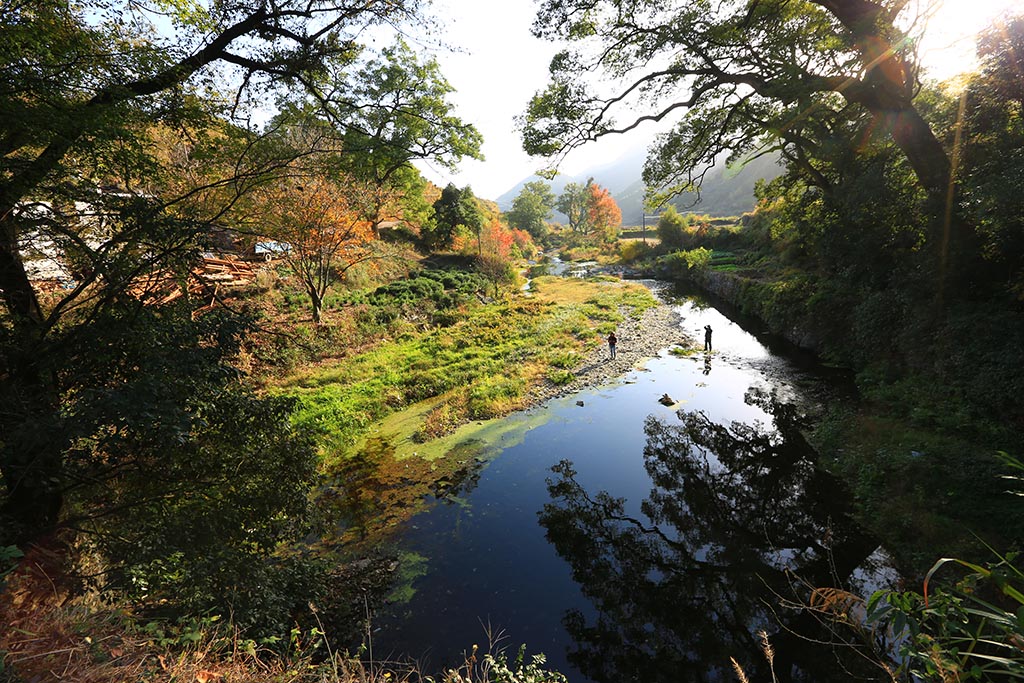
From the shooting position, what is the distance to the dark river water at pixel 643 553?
6.22 m

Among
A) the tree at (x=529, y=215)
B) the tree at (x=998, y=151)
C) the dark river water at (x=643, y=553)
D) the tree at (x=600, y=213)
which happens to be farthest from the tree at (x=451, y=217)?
the tree at (x=600, y=213)

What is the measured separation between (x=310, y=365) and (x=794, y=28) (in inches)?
849

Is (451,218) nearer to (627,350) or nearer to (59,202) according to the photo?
(627,350)

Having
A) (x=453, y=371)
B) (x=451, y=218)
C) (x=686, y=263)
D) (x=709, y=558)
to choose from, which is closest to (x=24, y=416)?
(x=709, y=558)

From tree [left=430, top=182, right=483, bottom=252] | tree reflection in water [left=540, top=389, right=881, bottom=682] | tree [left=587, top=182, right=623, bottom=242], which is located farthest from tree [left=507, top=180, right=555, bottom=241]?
tree reflection in water [left=540, top=389, right=881, bottom=682]

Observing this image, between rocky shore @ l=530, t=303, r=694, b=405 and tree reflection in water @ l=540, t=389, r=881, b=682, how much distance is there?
210 inches

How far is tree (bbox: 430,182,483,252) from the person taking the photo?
37.2m

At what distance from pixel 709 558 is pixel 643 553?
1.25 metres

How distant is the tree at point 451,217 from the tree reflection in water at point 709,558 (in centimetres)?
3023

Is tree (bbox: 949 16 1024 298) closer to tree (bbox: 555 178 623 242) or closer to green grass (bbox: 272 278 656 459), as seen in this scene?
green grass (bbox: 272 278 656 459)

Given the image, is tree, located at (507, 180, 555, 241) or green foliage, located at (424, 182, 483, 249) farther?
tree, located at (507, 180, 555, 241)

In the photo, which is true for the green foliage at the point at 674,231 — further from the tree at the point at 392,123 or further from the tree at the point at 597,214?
the tree at the point at 392,123

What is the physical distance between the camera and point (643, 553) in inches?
318

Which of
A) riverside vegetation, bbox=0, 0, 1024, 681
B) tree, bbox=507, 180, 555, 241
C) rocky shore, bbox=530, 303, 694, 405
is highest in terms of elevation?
tree, bbox=507, 180, 555, 241
